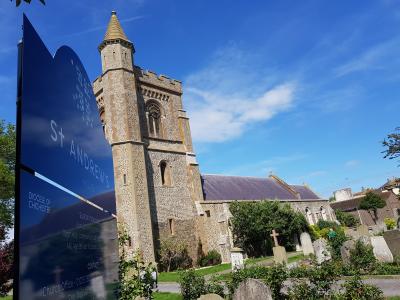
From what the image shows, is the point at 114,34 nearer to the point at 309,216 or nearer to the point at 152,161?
the point at 152,161

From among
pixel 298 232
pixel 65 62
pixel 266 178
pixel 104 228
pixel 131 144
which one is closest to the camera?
pixel 65 62

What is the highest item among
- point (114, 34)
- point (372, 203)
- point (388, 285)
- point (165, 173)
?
point (114, 34)

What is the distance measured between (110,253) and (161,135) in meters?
25.6

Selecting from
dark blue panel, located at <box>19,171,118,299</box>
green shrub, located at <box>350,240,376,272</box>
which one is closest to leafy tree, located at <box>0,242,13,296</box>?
green shrub, located at <box>350,240,376,272</box>

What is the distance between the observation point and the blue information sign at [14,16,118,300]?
4.69ft

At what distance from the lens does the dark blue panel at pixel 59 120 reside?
1.56m

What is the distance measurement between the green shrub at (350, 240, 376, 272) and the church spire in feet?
71.6

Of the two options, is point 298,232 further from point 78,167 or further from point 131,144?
point 78,167

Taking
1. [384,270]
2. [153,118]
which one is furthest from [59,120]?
[153,118]

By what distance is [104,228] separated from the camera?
286 centimetres

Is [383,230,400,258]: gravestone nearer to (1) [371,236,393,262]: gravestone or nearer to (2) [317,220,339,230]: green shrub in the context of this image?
(1) [371,236,393,262]: gravestone

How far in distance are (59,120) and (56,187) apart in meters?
0.42

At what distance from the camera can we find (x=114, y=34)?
26859 mm

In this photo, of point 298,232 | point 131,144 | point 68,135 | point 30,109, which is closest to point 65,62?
point 68,135
